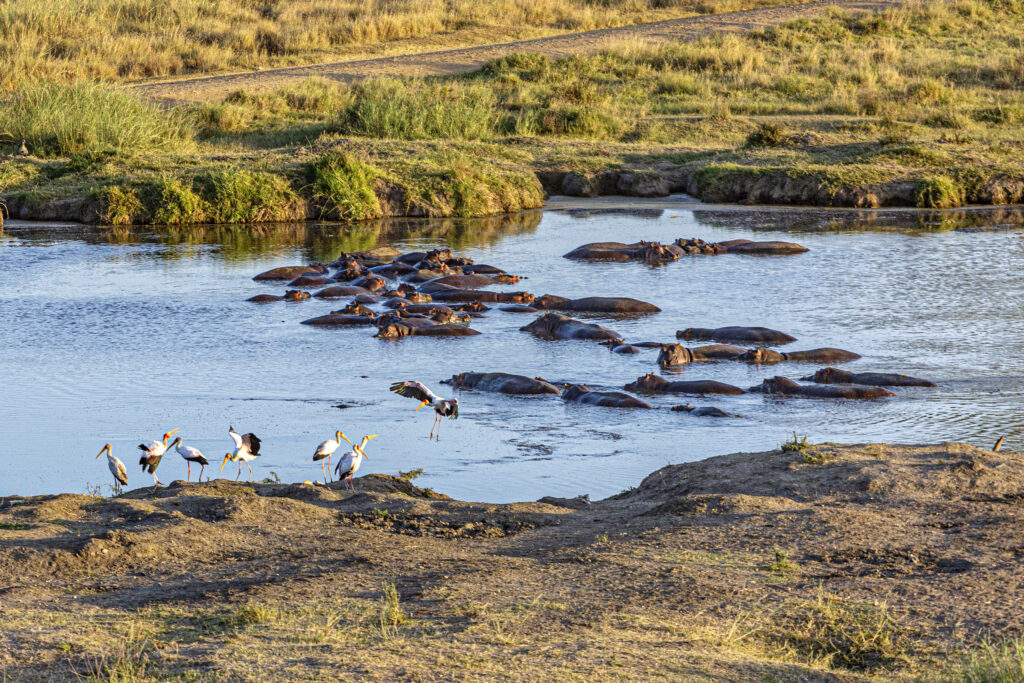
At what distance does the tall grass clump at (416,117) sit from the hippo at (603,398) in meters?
14.1

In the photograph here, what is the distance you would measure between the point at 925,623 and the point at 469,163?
1613cm

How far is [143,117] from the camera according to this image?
832 inches

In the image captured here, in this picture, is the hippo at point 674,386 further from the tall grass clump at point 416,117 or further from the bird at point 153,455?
the tall grass clump at point 416,117

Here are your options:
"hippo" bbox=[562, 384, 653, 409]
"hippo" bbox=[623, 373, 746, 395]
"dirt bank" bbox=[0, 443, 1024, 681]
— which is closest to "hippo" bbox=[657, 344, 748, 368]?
"hippo" bbox=[623, 373, 746, 395]

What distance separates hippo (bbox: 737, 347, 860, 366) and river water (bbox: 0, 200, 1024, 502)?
13 centimetres

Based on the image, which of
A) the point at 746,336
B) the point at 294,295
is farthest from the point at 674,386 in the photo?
the point at 294,295

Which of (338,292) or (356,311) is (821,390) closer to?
(356,311)

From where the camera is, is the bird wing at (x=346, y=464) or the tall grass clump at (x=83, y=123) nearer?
the bird wing at (x=346, y=464)

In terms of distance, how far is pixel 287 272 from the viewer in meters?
14.2

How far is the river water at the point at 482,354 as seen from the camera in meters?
8.02

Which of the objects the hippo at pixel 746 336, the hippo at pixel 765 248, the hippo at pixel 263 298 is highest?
the hippo at pixel 765 248

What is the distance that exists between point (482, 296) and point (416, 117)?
34.6 feet

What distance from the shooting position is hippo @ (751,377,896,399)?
9203 mm

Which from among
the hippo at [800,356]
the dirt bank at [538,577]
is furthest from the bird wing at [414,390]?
the hippo at [800,356]
